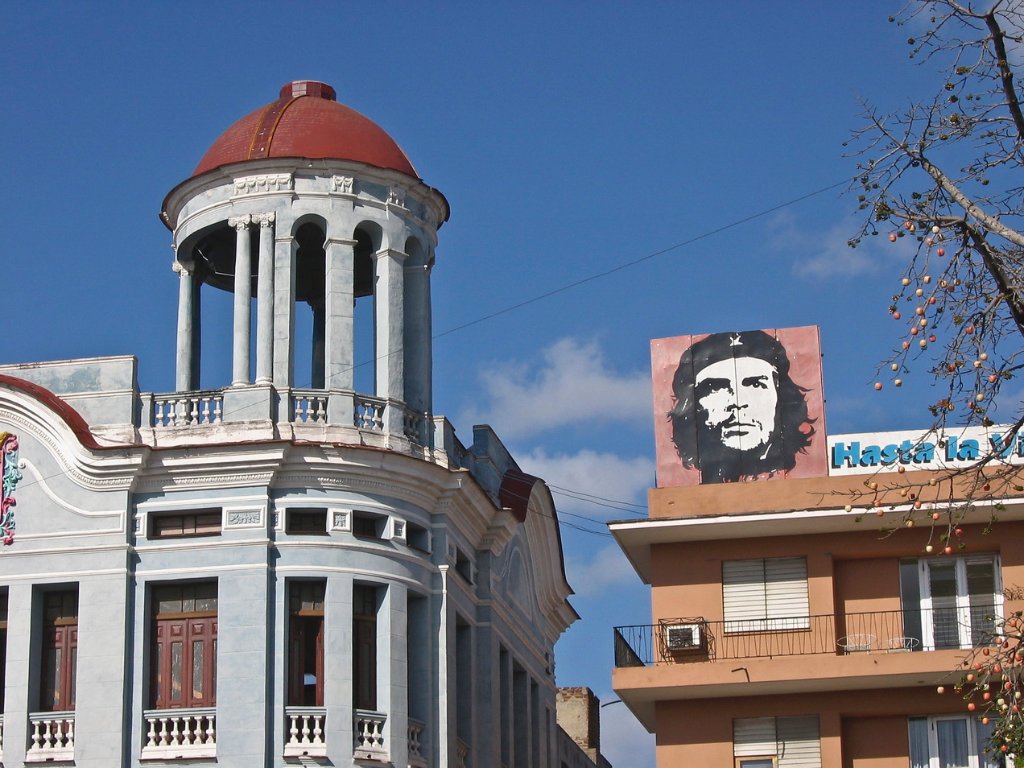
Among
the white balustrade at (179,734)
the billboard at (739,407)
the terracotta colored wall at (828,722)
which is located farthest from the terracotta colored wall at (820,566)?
the white balustrade at (179,734)

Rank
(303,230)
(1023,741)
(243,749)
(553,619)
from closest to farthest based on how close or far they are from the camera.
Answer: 1. (1023,741)
2. (243,749)
3. (303,230)
4. (553,619)

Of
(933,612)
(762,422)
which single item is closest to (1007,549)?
(933,612)

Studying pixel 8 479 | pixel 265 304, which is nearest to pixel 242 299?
pixel 265 304

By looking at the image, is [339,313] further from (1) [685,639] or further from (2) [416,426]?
(1) [685,639]

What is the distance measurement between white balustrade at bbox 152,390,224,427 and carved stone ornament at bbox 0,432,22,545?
2.65 m

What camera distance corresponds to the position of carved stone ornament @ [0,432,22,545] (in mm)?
35781

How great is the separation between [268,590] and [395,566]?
2498 mm

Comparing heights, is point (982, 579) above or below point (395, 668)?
above

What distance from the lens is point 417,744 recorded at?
1395 inches

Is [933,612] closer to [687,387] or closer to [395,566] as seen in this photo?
[687,387]

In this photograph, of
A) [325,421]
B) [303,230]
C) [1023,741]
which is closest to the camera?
[1023,741]

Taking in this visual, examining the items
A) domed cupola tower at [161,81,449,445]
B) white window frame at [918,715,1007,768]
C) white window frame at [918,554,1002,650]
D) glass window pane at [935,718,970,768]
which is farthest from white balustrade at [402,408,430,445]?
glass window pane at [935,718,970,768]

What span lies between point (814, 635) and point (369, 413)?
29.8 feet

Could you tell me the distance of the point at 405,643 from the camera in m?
35.4
